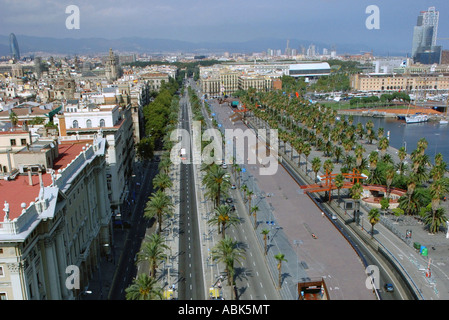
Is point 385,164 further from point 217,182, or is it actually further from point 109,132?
point 109,132

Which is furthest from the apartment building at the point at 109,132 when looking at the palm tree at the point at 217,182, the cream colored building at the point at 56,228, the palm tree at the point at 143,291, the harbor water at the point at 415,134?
the harbor water at the point at 415,134

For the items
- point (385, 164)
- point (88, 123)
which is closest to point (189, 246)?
point (88, 123)

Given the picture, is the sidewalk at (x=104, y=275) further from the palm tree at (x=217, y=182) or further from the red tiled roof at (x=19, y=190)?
the palm tree at (x=217, y=182)

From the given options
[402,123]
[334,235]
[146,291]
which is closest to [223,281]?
[146,291]

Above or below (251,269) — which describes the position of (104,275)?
above

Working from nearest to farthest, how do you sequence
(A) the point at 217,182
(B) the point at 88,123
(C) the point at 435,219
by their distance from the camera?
(C) the point at 435,219
(A) the point at 217,182
(B) the point at 88,123

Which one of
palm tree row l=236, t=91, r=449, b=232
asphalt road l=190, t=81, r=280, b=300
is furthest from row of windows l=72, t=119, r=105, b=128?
palm tree row l=236, t=91, r=449, b=232

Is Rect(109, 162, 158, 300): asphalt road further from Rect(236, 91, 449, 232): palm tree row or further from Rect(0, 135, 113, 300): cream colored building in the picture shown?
Rect(236, 91, 449, 232): palm tree row
